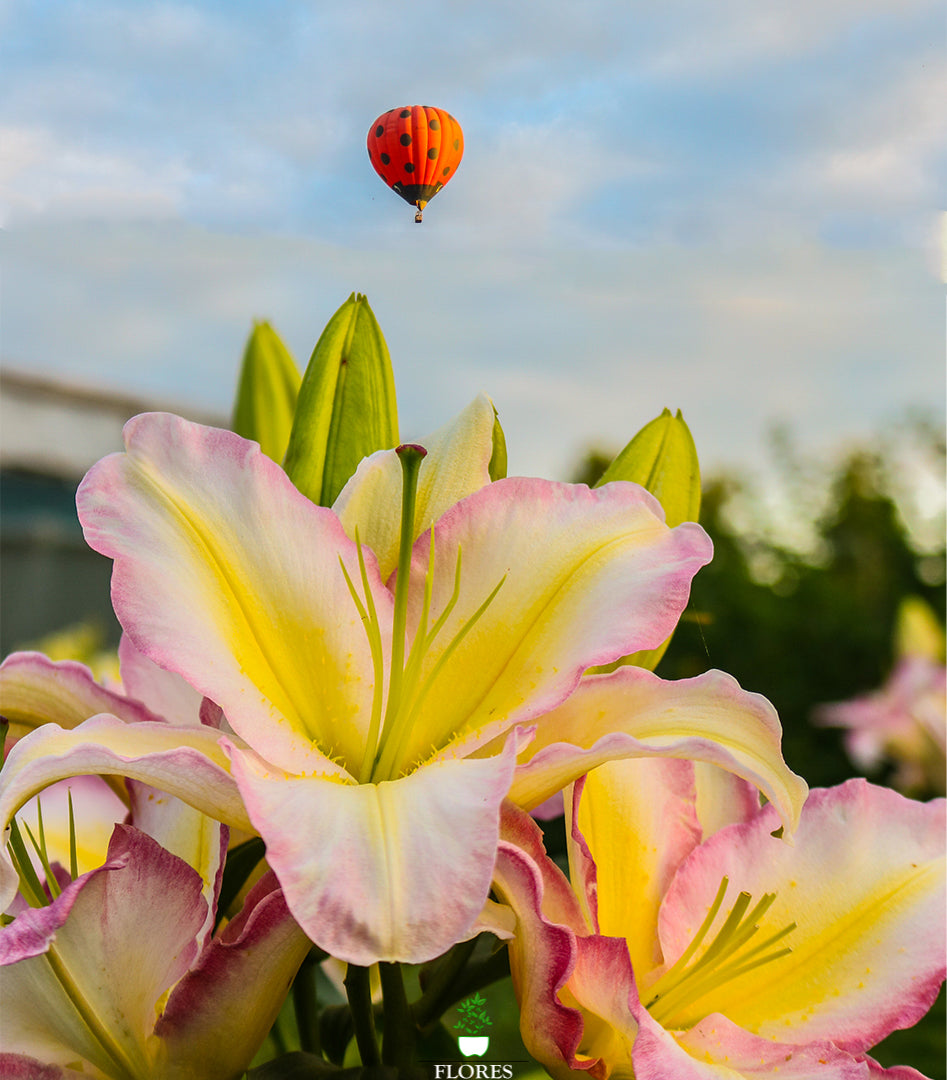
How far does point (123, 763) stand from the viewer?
7.7 inches

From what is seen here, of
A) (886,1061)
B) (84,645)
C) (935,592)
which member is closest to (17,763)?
(84,645)

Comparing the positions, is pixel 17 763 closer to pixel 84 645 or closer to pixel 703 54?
pixel 703 54

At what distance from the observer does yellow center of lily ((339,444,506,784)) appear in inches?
9.0

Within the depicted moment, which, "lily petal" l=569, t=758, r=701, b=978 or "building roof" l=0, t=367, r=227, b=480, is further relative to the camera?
"building roof" l=0, t=367, r=227, b=480

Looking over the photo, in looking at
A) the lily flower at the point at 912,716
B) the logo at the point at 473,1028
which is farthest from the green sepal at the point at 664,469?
the lily flower at the point at 912,716

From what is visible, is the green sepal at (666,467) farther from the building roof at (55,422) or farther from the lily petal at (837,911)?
the building roof at (55,422)

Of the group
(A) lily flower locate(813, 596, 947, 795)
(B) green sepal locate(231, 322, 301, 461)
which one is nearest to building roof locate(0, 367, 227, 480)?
(B) green sepal locate(231, 322, 301, 461)

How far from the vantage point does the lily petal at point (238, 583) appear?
0.22 m

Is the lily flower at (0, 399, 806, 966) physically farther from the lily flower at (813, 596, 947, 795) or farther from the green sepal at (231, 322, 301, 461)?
the lily flower at (813, 596, 947, 795)

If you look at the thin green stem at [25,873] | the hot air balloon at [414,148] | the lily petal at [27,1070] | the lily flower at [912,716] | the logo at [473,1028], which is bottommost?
the lily flower at [912,716]

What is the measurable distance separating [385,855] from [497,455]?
0.41 ft

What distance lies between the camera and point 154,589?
22cm

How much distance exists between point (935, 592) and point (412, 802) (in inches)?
77.7

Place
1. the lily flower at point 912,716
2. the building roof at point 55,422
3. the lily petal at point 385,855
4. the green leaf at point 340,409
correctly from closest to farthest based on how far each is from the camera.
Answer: the lily petal at point 385,855 → the green leaf at point 340,409 → the building roof at point 55,422 → the lily flower at point 912,716
